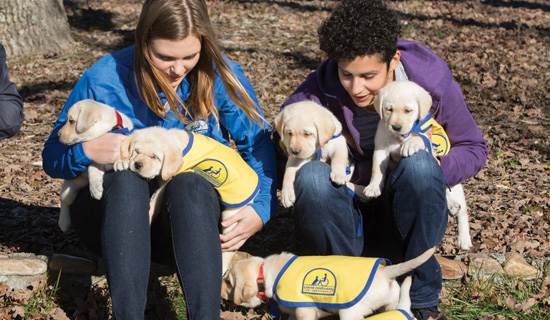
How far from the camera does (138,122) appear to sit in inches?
137

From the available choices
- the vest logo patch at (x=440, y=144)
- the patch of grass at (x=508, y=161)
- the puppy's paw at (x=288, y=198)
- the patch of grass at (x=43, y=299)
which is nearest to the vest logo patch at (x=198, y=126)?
the puppy's paw at (x=288, y=198)

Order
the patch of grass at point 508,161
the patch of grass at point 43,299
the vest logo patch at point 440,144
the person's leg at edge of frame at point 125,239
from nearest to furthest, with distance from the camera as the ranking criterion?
the person's leg at edge of frame at point 125,239, the patch of grass at point 43,299, the vest logo patch at point 440,144, the patch of grass at point 508,161

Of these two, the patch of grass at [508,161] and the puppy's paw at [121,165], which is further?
the patch of grass at [508,161]

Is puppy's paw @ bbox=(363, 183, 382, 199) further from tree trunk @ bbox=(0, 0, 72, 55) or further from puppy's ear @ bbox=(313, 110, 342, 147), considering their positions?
tree trunk @ bbox=(0, 0, 72, 55)

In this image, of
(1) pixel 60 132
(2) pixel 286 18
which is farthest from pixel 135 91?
(2) pixel 286 18

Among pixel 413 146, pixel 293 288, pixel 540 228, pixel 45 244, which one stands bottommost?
pixel 45 244

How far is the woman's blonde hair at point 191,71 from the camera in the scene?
122 inches

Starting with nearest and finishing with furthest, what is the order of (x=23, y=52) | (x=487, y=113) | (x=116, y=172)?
(x=116, y=172)
(x=487, y=113)
(x=23, y=52)

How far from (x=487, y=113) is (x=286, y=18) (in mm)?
4997

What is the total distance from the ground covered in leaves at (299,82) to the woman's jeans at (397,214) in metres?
1.00

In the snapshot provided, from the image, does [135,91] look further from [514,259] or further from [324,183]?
[514,259]

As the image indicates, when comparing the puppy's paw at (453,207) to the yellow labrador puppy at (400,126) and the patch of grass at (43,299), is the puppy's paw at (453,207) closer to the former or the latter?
the yellow labrador puppy at (400,126)

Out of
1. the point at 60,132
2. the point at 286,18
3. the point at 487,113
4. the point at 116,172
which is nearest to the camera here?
the point at 116,172

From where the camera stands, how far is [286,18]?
1023cm
